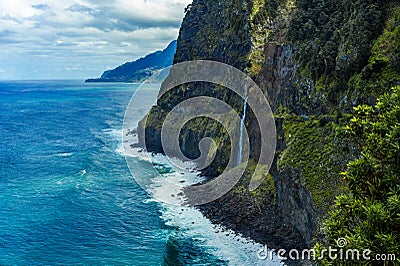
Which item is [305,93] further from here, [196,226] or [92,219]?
[92,219]

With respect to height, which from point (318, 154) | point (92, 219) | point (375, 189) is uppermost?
point (375, 189)

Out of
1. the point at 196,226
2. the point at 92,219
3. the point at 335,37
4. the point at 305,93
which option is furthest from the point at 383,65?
the point at 92,219

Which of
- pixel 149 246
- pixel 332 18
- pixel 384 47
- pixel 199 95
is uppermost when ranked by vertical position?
pixel 332 18

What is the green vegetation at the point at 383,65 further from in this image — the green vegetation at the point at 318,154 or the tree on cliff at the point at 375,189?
the tree on cliff at the point at 375,189

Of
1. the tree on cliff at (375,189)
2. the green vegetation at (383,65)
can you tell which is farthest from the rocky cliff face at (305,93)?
the tree on cliff at (375,189)

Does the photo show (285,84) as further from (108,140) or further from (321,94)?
(108,140)

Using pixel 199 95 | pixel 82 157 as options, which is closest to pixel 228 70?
pixel 199 95

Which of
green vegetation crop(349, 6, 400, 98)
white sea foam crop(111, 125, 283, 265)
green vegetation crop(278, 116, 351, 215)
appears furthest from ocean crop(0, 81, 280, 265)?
green vegetation crop(349, 6, 400, 98)
